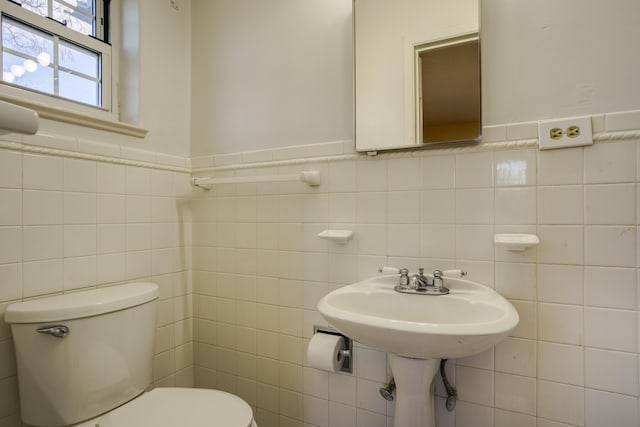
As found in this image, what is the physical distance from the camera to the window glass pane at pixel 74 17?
4.26 feet

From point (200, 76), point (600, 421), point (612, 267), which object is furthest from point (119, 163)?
point (600, 421)

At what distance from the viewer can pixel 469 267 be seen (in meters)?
1.05

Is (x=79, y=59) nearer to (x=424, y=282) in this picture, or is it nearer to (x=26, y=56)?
(x=26, y=56)

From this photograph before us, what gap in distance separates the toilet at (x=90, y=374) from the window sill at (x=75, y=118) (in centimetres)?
62

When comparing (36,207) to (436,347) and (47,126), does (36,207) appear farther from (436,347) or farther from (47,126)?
(436,347)

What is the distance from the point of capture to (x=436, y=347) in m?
0.74

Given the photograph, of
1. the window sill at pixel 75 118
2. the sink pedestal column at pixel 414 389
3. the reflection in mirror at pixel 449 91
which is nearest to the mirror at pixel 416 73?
the reflection in mirror at pixel 449 91

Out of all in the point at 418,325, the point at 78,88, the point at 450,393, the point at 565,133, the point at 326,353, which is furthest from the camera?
the point at 78,88

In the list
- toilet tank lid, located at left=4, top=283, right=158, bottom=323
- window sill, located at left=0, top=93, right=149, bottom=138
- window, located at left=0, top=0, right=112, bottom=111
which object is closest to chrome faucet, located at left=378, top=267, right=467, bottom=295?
toilet tank lid, located at left=4, top=283, right=158, bottom=323

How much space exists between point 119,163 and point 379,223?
1077mm

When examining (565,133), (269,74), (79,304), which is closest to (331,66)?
(269,74)

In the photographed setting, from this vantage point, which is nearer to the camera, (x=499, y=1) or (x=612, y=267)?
(x=612, y=267)

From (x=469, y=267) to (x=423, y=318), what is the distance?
226 millimetres

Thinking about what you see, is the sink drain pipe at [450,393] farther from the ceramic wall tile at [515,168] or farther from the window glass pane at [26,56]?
the window glass pane at [26,56]
